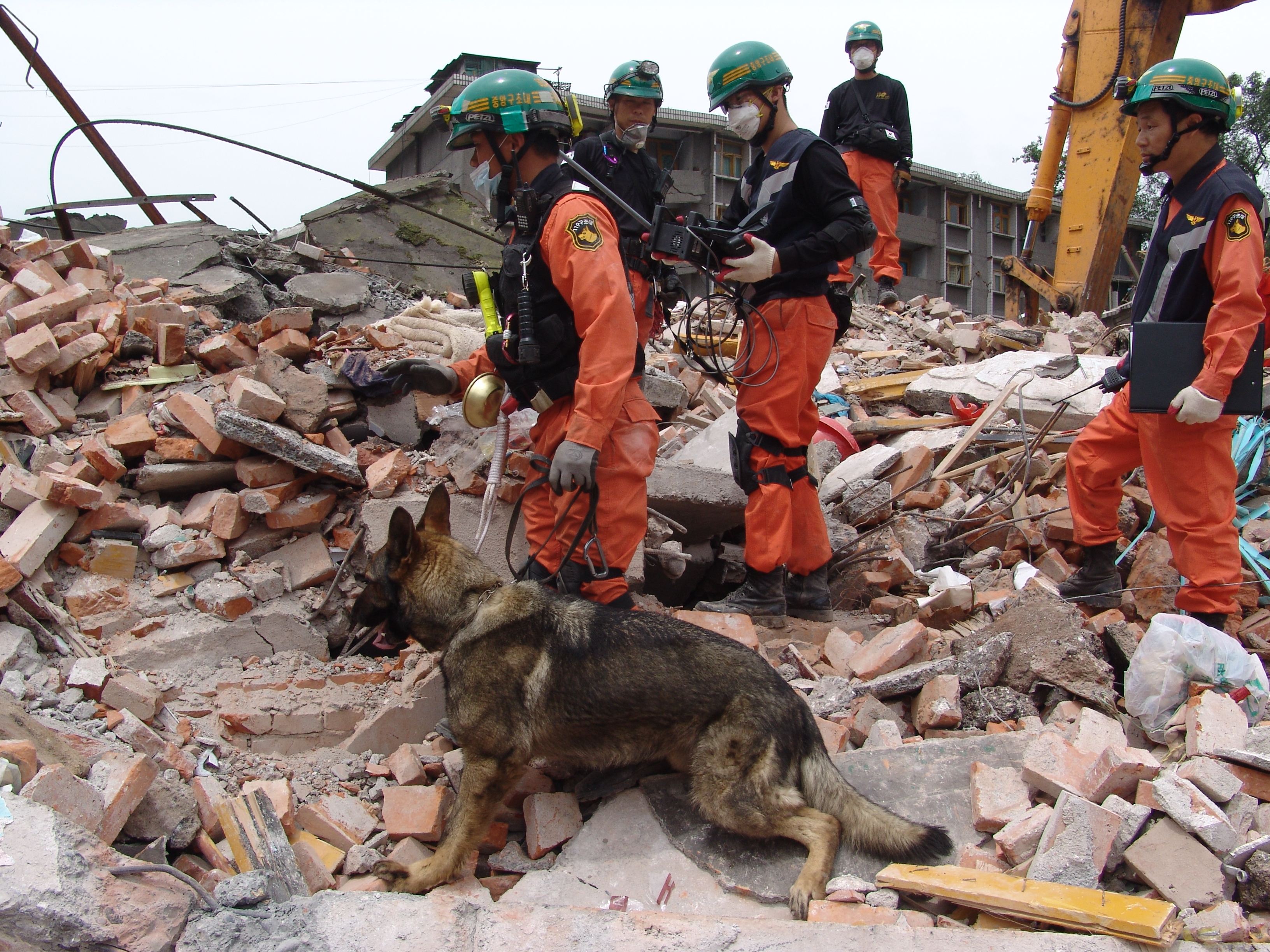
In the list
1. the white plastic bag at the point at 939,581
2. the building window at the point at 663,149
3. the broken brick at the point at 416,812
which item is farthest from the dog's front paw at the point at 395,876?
the building window at the point at 663,149

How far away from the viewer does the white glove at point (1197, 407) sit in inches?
142

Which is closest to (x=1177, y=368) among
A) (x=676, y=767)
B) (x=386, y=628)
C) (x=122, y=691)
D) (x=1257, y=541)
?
(x=1257, y=541)

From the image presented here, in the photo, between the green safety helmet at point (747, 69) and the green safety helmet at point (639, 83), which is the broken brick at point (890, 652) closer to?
the green safety helmet at point (747, 69)

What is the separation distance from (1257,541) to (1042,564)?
4.88ft

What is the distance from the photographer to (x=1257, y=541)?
5.32m

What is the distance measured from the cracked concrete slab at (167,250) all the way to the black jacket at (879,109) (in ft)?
20.6

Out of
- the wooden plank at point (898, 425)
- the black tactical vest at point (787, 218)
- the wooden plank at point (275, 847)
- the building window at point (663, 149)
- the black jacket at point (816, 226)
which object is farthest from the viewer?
the building window at point (663, 149)

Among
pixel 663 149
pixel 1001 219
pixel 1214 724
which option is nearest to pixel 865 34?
pixel 1214 724

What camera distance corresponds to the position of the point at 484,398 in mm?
3762

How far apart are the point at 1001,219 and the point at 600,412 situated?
108ft

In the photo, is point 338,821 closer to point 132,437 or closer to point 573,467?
point 573,467

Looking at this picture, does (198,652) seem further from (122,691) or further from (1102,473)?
(1102,473)

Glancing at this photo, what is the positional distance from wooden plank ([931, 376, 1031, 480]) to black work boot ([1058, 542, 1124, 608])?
4.98 ft


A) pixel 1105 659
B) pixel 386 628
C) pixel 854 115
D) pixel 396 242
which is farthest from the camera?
pixel 396 242
